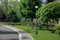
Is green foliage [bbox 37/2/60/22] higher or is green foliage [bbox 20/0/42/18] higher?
green foliage [bbox 20/0/42/18]

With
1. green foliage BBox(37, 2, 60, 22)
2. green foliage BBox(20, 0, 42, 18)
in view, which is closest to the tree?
green foliage BBox(20, 0, 42, 18)

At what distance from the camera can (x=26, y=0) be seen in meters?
46.1

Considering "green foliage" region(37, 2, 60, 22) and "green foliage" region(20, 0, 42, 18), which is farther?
"green foliage" region(20, 0, 42, 18)

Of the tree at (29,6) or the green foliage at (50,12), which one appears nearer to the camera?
the green foliage at (50,12)

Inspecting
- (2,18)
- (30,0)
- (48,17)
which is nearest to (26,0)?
(30,0)

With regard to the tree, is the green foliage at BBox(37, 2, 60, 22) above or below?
below

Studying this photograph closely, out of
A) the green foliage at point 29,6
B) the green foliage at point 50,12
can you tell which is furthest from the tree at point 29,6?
the green foliage at point 50,12

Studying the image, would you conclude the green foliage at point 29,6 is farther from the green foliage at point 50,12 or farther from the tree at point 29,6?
the green foliage at point 50,12

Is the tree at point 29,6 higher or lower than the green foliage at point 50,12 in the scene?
higher

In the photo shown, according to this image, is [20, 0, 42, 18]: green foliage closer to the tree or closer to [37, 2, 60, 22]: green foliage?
the tree

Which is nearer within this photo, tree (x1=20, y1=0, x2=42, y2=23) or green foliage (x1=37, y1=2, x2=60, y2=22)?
green foliage (x1=37, y1=2, x2=60, y2=22)

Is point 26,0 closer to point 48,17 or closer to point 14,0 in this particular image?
point 48,17

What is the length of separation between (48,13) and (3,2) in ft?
208

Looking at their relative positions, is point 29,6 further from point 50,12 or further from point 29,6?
point 50,12
